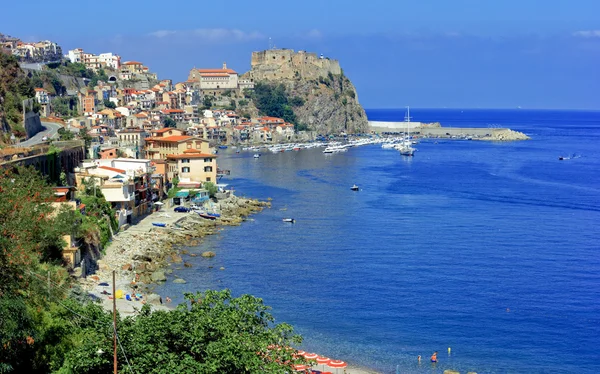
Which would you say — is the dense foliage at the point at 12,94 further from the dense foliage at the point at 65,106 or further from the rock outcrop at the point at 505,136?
the rock outcrop at the point at 505,136

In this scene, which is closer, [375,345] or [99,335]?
[99,335]

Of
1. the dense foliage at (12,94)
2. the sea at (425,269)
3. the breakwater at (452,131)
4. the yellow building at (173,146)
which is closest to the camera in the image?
the sea at (425,269)

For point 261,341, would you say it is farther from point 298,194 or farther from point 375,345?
point 298,194

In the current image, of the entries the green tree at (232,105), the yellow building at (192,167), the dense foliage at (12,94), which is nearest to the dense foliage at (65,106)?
the dense foliage at (12,94)

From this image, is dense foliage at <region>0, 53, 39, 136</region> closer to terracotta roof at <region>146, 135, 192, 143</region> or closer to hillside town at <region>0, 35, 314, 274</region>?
hillside town at <region>0, 35, 314, 274</region>

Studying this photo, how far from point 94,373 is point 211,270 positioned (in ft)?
46.2

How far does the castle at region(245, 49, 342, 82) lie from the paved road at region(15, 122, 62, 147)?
6469 cm

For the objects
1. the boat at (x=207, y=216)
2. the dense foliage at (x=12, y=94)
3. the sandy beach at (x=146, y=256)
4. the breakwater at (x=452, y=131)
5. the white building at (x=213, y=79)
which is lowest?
the sandy beach at (x=146, y=256)

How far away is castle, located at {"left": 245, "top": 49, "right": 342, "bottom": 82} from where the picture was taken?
10700 centimetres

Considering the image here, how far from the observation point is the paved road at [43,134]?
31.4 metres

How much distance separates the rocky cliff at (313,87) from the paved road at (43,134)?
59.5m

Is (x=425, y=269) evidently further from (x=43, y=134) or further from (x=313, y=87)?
(x=313, y=87)

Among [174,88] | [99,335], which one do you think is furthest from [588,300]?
[174,88]

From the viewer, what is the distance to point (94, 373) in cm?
1102
